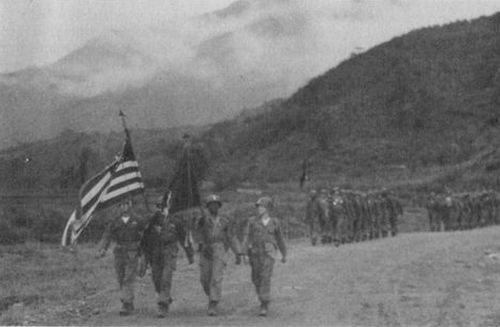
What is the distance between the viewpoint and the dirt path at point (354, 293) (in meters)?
11.2

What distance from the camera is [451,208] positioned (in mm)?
35656

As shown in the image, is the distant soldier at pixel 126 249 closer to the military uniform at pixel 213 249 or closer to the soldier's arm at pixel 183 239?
the soldier's arm at pixel 183 239

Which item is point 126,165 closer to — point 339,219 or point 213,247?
point 213,247

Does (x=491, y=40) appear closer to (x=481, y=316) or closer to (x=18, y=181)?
(x=18, y=181)

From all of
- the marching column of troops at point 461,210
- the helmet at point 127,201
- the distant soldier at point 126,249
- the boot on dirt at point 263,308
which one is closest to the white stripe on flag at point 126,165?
the helmet at point 127,201

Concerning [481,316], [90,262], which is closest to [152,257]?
[481,316]

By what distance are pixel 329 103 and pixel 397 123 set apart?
40.2ft

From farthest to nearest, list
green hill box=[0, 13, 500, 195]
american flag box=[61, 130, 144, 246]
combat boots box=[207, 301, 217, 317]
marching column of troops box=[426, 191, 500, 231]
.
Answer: green hill box=[0, 13, 500, 195], marching column of troops box=[426, 191, 500, 231], combat boots box=[207, 301, 217, 317], american flag box=[61, 130, 144, 246]

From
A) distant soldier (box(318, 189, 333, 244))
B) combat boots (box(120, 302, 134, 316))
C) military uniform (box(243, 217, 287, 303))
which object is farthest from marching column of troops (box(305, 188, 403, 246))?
combat boots (box(120, 302, 134, 316))

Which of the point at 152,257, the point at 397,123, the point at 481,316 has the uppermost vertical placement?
the point at 397,123

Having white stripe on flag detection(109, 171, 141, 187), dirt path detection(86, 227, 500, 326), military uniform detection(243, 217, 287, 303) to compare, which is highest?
white stripe on flag detection(109, 171, 141, 187)

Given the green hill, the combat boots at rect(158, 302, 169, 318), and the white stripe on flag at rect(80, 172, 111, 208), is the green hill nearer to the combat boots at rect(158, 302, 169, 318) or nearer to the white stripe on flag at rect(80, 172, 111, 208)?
the white stripe on flag at rect(80, 172, 111, 208)

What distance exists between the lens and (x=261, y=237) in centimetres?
1187

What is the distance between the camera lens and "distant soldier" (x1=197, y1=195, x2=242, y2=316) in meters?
11.7
